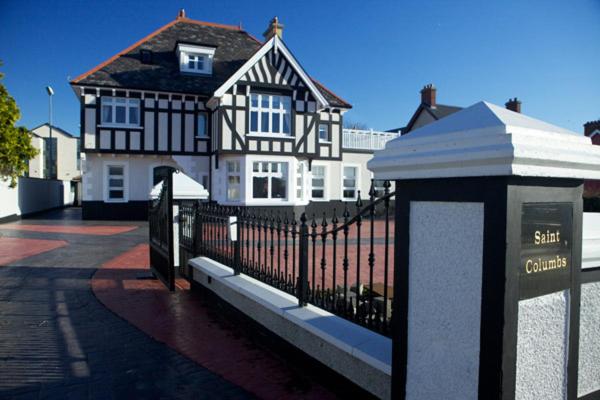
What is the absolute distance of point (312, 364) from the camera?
3514 millimetres

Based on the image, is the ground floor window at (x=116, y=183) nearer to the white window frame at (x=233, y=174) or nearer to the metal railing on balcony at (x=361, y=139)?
the white window frame at (x=233, y=174)

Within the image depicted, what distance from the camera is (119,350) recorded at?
13.8 feet

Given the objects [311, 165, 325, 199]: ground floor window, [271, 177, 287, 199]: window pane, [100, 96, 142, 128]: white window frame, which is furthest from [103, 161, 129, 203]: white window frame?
[311, 165, 325, 199]: ground floor window

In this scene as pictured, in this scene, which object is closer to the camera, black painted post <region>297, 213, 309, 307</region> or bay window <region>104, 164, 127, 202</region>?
black painted post <region>297, 213, 309, 307</region>

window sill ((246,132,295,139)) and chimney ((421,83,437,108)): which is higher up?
chimney ((421,83,437,108))

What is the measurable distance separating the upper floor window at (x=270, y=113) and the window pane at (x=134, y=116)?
5661 mm

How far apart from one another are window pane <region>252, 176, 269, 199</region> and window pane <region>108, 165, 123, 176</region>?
6976 mm

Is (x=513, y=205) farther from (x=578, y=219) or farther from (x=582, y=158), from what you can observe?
(x=578, y=219)

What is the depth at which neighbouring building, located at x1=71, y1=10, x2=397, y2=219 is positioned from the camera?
19.2 metres

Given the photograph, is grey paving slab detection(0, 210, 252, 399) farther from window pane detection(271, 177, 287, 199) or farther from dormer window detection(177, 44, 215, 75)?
dormer window detection(177, 44, 215, 75)

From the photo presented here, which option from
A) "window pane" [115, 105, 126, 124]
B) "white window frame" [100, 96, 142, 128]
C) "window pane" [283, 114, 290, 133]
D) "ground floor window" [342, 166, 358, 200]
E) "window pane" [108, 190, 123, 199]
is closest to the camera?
"white window frame" [100, 96, 142, 128]

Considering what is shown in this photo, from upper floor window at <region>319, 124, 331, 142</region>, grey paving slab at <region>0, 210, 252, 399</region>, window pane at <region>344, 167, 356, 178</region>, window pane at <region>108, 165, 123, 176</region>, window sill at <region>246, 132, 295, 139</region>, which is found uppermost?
upper floor window at <region>319, 124, 331, 142</region>

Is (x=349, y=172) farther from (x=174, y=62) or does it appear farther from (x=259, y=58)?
(x=174, y=62)

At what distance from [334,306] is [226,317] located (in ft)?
7.15
